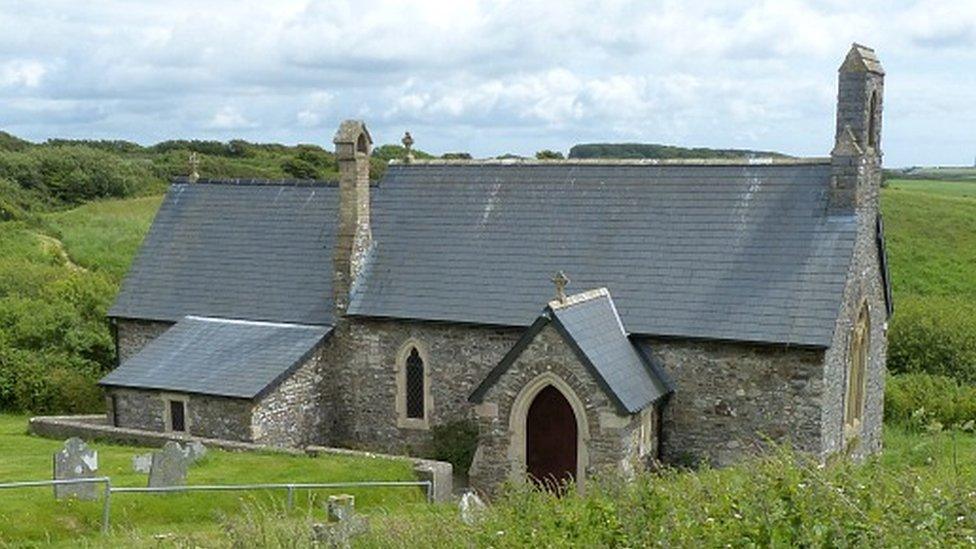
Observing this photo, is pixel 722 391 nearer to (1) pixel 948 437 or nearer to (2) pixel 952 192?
(1) pixel 948 437

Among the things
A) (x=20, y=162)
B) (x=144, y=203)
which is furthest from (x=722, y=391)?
(x=20, y=162)

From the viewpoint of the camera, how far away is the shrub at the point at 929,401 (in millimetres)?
29703

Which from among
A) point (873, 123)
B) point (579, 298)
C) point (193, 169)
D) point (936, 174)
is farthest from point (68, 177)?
point (936, 174)

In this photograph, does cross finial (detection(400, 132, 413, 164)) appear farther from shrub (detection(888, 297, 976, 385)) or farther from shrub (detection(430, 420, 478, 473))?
shrub (detection(888, 297, 976, 385))

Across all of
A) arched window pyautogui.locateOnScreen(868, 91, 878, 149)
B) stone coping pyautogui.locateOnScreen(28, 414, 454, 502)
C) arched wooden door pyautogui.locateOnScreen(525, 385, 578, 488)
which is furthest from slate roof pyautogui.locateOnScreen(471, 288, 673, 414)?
arched window pyautogui.locateOnScreen(868, 91, 878, 149)

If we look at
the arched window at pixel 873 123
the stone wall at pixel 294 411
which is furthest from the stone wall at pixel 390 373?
the arched window at pixel 873 123

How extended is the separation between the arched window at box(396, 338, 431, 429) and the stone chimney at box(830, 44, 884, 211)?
1035 centimetres

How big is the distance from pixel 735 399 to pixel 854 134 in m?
6.52

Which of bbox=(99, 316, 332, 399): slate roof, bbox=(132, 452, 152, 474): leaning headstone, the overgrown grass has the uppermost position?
the overgrown grass

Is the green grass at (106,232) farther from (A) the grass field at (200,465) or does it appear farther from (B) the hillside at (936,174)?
(B) the hillside at (936,174)

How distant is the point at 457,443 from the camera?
77.0ft

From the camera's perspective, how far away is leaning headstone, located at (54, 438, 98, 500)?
57.7 feet

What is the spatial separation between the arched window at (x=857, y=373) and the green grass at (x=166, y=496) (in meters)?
10.2

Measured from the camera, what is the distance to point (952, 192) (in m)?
86.6
